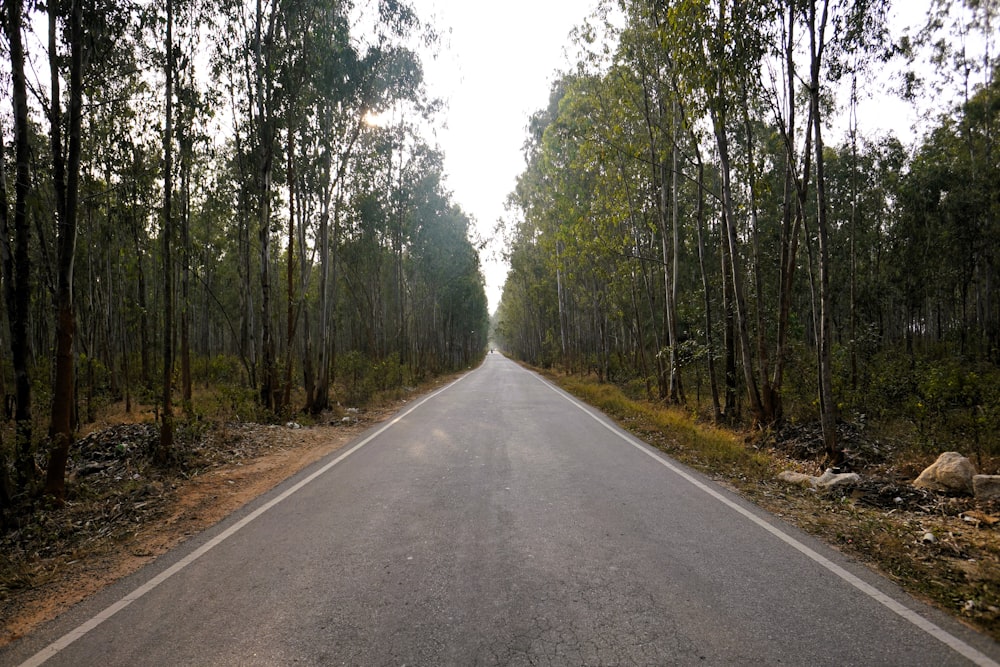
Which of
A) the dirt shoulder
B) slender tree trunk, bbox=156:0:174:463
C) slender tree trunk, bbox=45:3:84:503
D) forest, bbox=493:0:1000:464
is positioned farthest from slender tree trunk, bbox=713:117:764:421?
slender tree trunk, bbox=45:3:84:503

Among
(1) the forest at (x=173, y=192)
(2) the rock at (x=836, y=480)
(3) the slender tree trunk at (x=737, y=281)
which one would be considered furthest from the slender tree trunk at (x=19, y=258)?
(3) the slender tree trunk at (x=737, y=281)

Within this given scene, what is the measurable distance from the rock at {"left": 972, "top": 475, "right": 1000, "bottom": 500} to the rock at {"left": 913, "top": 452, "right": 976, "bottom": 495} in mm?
130

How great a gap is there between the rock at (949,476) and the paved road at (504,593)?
2706mm

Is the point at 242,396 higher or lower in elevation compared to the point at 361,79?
lower

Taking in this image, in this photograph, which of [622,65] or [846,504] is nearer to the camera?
[846,504]

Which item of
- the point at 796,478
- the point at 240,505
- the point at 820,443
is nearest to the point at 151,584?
the point at 240,505

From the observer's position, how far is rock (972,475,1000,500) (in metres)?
5.84

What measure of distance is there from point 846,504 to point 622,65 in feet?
43.3

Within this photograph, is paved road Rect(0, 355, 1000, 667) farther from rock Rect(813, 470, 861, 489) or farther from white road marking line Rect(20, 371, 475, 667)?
rock Rect(813, 470, 861, 489)

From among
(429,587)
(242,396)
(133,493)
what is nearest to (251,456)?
(133,493)

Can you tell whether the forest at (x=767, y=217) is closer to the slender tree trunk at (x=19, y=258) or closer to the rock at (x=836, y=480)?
the rock at (x=836, y=480)

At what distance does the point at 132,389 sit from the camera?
63.9ft

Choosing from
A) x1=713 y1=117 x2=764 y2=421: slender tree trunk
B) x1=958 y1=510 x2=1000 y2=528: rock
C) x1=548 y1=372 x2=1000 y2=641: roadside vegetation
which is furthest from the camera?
x1=713 y1=117 x2=764 y2=421: slender tree trunk

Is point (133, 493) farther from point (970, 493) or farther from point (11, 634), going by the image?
point (970, 493)
